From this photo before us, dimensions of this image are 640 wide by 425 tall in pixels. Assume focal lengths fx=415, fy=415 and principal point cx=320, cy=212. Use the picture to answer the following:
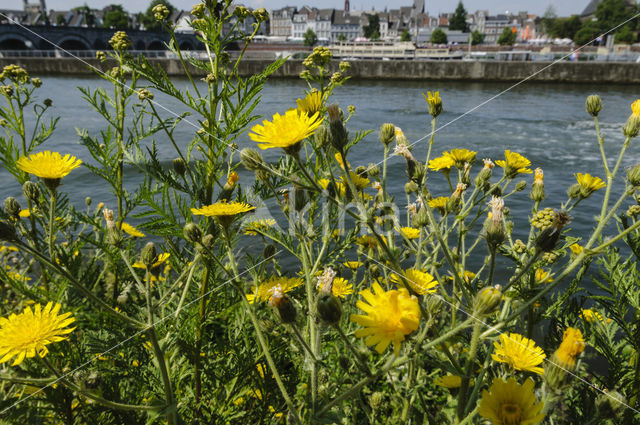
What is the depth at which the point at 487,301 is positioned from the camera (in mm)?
915

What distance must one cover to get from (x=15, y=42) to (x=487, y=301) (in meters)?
57.8

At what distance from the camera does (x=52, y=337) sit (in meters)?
1.19

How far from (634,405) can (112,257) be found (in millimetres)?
2252

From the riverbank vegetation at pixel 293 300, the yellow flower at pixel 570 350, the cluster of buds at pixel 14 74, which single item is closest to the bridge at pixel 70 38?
the cluster of buds at pixel 14 74

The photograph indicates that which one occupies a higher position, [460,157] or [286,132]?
[286,132]

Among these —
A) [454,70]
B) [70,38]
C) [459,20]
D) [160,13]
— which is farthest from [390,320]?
[459,20]

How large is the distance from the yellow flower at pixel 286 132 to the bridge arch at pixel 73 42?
5287 centimetres

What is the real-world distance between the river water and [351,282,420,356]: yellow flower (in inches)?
77.5

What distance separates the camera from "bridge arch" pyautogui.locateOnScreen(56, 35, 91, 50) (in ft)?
144

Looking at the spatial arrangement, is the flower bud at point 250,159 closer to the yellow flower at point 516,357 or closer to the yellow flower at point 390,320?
the yellow flower at point 390,320

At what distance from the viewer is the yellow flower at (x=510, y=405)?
3.16ft

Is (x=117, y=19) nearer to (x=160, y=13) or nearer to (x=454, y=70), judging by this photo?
(x=454, y=70)

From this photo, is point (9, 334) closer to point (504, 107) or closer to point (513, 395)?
point (513, 395)

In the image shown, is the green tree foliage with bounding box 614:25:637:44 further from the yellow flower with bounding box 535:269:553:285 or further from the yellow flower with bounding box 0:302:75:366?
the yellow flower with bounding box 0:302:75:366
